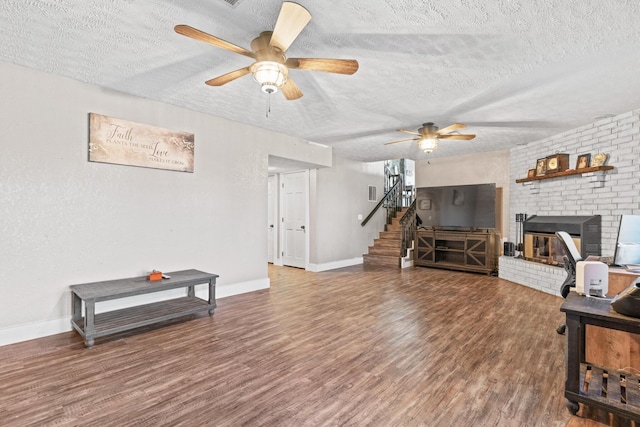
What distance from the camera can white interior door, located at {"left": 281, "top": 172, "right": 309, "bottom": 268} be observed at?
23.4 ft

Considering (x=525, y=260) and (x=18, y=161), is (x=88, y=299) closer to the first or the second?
(x=18, y=161)

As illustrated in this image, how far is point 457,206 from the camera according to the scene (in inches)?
276

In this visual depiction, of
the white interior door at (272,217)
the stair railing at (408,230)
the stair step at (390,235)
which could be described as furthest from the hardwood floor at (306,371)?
the stair step at (390,235)

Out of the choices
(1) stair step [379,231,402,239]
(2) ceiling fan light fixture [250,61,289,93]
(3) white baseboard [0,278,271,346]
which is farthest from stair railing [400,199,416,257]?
(2) ceiling fan light fixture [250,61,289,93]

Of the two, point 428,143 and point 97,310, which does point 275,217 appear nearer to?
point 428,143

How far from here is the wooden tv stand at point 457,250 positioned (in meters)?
6.56

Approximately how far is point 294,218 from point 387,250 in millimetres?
2434

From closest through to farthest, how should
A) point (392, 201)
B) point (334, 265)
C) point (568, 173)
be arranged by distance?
1. point (568, 173)
2. point (334, 265)
3. point (392, 201)

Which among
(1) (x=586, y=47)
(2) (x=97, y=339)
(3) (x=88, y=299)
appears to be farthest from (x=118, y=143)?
(1) (x=586, y=47)

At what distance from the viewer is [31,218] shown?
3102mm

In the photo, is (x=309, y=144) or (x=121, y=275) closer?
(x=121, y=275)

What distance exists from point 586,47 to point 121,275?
198 inches

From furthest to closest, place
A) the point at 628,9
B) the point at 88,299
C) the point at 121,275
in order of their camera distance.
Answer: the point at 121,275, the point at 88,299, the point at 628,9

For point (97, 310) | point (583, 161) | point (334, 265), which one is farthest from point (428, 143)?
point (97, 310)
